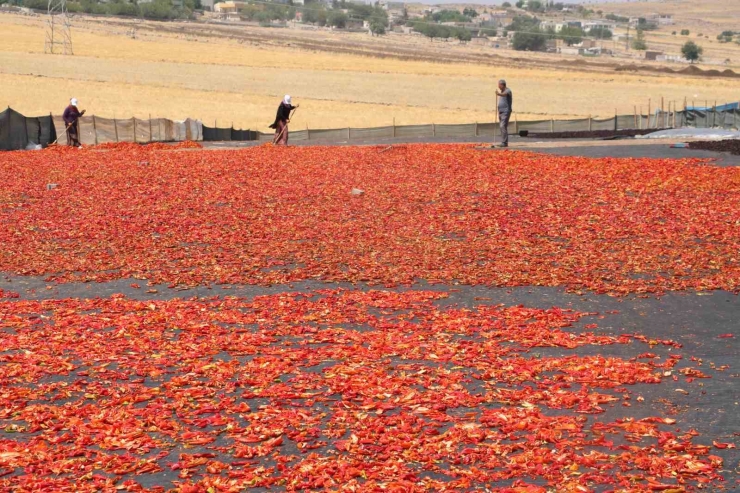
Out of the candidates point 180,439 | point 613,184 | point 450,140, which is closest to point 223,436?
point 180,439

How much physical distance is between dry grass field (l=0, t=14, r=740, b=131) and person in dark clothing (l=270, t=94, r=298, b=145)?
82.2ft

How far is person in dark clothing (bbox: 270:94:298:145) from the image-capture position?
1329 inches

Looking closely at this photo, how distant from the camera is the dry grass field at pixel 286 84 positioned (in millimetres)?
66062

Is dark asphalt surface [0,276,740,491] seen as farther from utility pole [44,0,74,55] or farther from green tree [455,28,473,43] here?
green tree [455,28,473,43]

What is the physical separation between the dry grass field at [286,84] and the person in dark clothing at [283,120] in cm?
2504

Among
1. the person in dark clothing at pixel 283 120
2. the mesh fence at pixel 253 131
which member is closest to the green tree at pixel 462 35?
the mesh fence at pixel 253 131

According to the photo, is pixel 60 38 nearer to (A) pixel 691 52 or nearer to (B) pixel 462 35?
(A) pixel 691 52

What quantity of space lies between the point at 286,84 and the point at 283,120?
51337 mm

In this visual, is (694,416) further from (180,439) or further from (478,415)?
(180,439)

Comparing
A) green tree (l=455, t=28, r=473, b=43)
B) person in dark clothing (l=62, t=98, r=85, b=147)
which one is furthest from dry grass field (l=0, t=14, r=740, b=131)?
green tree (l=455, t=28, r=473, b=43)

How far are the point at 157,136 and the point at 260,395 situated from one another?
112 feet

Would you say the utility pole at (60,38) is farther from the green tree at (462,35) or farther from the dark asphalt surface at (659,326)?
the green tree at (462,35)

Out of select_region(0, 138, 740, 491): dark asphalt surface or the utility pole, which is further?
the utility pole

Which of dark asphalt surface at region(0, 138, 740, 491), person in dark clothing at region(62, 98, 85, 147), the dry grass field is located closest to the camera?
dark asphalt surface at region(0, 138, 740, 491)
